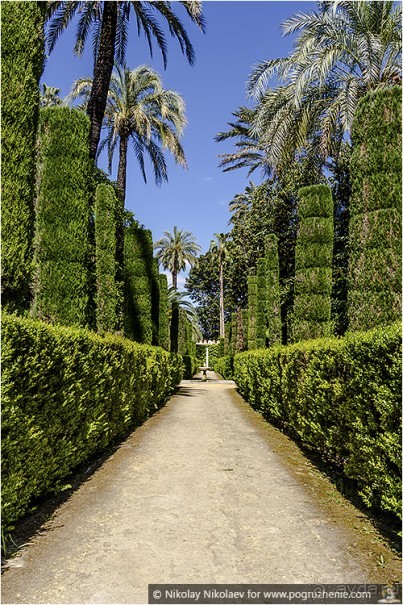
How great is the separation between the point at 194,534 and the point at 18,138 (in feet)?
15.3

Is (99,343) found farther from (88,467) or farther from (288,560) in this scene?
(288,560)

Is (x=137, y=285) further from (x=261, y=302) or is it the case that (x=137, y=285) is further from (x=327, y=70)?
(x=327, y=70)

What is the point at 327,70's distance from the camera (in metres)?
14.0

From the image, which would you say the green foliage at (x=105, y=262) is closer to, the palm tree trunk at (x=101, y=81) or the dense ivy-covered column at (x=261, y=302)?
the palm tree trunk at (x=101, y=81)

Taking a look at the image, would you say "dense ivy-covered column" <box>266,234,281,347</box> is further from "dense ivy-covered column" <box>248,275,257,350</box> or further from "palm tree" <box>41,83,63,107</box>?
"palm tree" <box>41,83,63,107</box>

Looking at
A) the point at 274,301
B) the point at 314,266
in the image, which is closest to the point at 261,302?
the point at 274,301

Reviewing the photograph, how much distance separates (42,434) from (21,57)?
4.46 meters

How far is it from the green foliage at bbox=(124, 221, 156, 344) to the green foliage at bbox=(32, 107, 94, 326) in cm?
577

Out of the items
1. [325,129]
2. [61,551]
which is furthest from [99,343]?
[325,129]

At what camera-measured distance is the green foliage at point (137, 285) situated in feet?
47.7

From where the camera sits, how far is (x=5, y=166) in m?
5.05

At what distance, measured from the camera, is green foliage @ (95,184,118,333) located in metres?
11.0

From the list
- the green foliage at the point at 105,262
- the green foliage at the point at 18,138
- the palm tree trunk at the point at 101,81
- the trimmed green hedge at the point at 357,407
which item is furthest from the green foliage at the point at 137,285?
the green foliage at the point at 18,138

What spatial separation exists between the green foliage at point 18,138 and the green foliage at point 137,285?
9.01 meters
